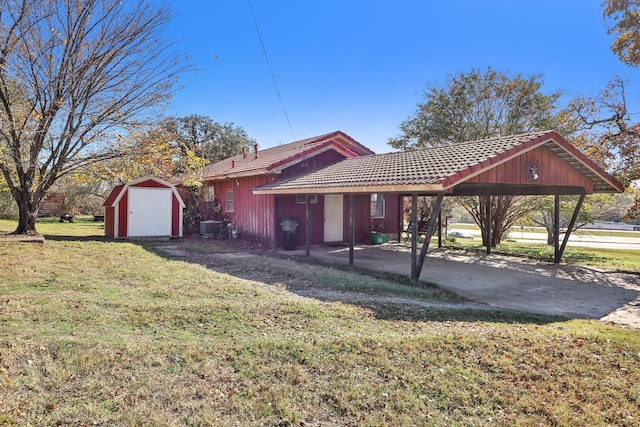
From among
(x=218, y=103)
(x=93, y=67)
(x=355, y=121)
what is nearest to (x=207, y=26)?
(x=93, y=67)

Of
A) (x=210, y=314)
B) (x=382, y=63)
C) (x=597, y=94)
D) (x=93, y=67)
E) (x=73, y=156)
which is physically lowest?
(x=210, y=314)

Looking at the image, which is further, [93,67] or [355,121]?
[355,121]

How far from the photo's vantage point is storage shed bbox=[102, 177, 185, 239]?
1462 cm

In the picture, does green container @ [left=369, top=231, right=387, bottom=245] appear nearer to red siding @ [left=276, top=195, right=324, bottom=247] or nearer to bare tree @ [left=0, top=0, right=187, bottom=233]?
red siding @ [left=276, top=195, right=324, bottom=247]

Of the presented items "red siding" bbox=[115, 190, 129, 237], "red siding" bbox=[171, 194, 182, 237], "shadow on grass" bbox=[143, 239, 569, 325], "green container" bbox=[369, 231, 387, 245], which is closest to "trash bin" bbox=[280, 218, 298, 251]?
"shadow on grass" bbox=[143, 239, 569, 325]

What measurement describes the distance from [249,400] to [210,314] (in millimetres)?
2162

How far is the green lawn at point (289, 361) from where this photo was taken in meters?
3.08

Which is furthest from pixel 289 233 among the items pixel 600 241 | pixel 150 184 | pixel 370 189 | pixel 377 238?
pixel 600 241

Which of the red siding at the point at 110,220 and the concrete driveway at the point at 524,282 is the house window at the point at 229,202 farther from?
the concrete driveway at the point at 524,282

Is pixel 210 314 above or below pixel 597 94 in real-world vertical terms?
below

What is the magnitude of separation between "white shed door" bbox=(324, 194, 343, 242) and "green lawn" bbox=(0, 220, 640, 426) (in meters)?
7.96

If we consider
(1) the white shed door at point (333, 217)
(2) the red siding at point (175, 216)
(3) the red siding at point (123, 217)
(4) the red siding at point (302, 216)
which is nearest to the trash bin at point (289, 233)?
(4) the red siding at point (302, 216)

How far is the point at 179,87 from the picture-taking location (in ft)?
45.4

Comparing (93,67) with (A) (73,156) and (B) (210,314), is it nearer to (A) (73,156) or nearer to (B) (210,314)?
(A) (73,156)
